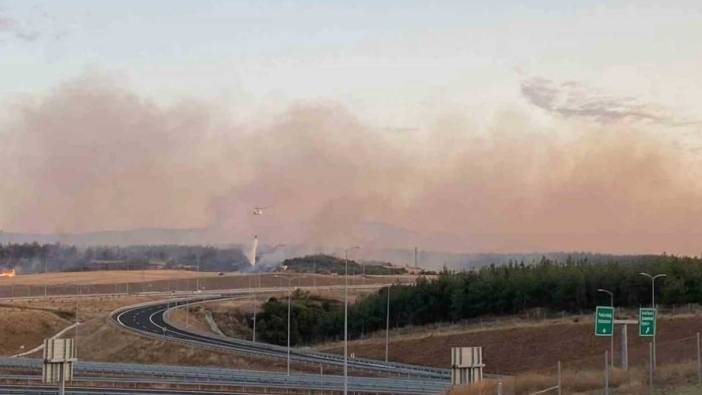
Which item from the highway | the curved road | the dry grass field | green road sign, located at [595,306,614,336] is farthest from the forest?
green road sign, located at [595,306,614,336]

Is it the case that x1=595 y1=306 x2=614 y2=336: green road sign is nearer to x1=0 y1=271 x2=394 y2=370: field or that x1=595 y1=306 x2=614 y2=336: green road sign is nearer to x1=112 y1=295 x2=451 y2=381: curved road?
x1=112 y1=295 x2=451 y2=381: curved road

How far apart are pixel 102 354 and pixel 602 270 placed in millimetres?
67611

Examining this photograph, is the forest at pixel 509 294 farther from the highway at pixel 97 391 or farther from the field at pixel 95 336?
the highway at pixel 97 391

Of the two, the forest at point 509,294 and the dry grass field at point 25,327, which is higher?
the forest at point 509,294

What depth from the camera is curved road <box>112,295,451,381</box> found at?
81.0m

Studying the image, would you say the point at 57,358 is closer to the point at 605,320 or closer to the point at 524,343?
the point at 605,320

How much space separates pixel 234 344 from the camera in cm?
10944

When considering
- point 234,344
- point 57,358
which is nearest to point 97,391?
point 57,358

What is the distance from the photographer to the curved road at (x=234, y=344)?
266 ft

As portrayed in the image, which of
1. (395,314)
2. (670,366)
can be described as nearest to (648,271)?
(395,314)

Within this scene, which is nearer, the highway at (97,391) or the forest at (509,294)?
the highway at (97,391)

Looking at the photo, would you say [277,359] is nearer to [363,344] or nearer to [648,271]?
[363,344]

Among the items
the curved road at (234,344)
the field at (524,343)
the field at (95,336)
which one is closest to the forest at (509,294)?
the field at (524,343)

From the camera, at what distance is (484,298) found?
450 feet
